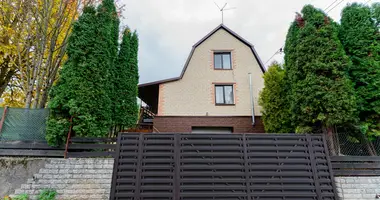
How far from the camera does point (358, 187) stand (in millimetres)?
3932

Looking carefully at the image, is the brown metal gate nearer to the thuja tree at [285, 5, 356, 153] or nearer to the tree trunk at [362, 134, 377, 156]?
the thuja tree at [285, 5, 356, 153]

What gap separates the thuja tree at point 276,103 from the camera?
6457 millimetres

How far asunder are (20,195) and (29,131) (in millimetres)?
1641

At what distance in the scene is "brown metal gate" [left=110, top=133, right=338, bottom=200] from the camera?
3.23m

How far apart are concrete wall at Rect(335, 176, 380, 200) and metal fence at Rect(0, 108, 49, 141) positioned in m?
7.77

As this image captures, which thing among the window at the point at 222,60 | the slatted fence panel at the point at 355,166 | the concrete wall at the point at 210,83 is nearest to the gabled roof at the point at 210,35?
the concrete wall at the point at 210,83

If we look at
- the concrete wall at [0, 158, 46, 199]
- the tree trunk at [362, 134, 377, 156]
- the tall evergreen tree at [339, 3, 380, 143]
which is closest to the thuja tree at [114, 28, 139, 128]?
the concrete wall at [0, 158, 46, 199]

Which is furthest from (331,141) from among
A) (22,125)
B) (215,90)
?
(22,125)

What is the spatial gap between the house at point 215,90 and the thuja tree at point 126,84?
131cm

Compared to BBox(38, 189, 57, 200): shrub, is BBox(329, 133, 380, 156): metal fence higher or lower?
higher

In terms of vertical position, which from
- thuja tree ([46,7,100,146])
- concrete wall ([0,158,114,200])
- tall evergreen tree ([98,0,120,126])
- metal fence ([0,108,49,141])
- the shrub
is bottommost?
the shrub

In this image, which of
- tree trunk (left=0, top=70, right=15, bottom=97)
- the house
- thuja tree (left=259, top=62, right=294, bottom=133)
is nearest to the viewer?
thuja tree (left=259, top=62, right=294, bottom=133)

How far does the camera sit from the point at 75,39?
5.01 meters

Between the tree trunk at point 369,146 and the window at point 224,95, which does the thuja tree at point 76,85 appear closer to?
the window at point 224,95
